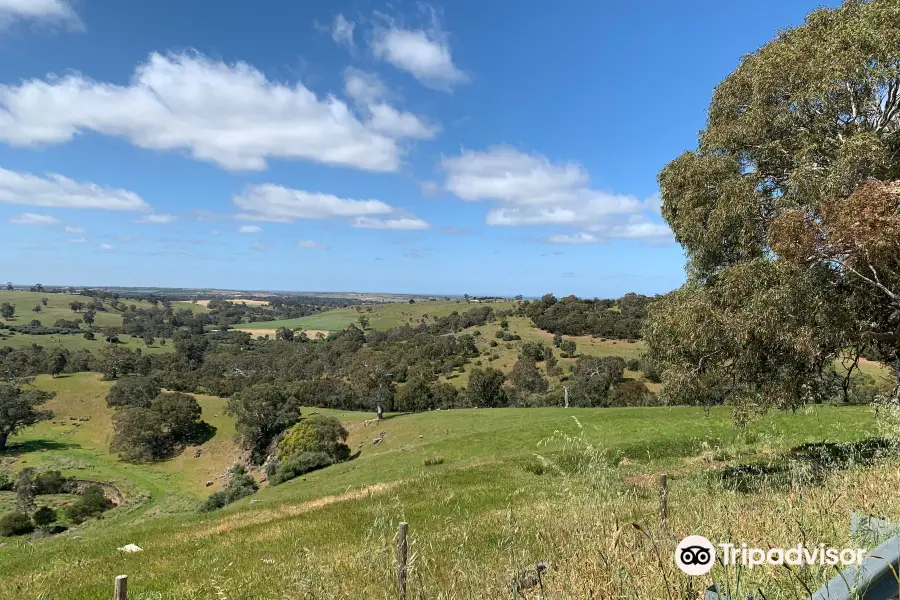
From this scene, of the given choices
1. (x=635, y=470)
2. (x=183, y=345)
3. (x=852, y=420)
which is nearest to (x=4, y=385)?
(x=183, y=345)

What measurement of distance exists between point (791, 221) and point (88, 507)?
2611 inches

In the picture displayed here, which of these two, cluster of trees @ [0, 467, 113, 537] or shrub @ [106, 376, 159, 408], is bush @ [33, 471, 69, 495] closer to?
→ cluster of trees @ [0, 467, 113, 537]

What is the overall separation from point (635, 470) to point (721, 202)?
1224 centimetres

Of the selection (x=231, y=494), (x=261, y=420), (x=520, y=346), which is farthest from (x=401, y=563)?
(x=520, y=346)

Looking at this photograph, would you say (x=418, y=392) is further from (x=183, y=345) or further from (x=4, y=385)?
(x=183, y=345)

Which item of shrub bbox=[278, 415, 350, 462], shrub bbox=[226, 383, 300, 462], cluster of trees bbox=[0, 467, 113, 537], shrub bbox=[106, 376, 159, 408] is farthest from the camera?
shrub bbox=[106, 376, 159, 408]

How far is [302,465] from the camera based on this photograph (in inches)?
1885

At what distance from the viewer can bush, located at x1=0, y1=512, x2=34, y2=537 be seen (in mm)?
44781

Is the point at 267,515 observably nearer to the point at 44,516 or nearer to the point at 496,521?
the point at 496,521

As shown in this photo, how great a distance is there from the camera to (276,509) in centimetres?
1984

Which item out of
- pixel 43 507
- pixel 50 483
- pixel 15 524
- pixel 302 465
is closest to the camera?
pixel 15 524

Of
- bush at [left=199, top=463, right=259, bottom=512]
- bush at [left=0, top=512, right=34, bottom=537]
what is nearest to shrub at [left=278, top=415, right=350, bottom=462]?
bush at [left=199, top=463, right=259, bottom=512]

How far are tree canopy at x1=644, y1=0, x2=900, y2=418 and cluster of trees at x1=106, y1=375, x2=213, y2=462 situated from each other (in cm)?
8736

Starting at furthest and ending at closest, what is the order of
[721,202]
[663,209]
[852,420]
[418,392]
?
[418,392]
[852,420]
[663,209]
[721,202]
